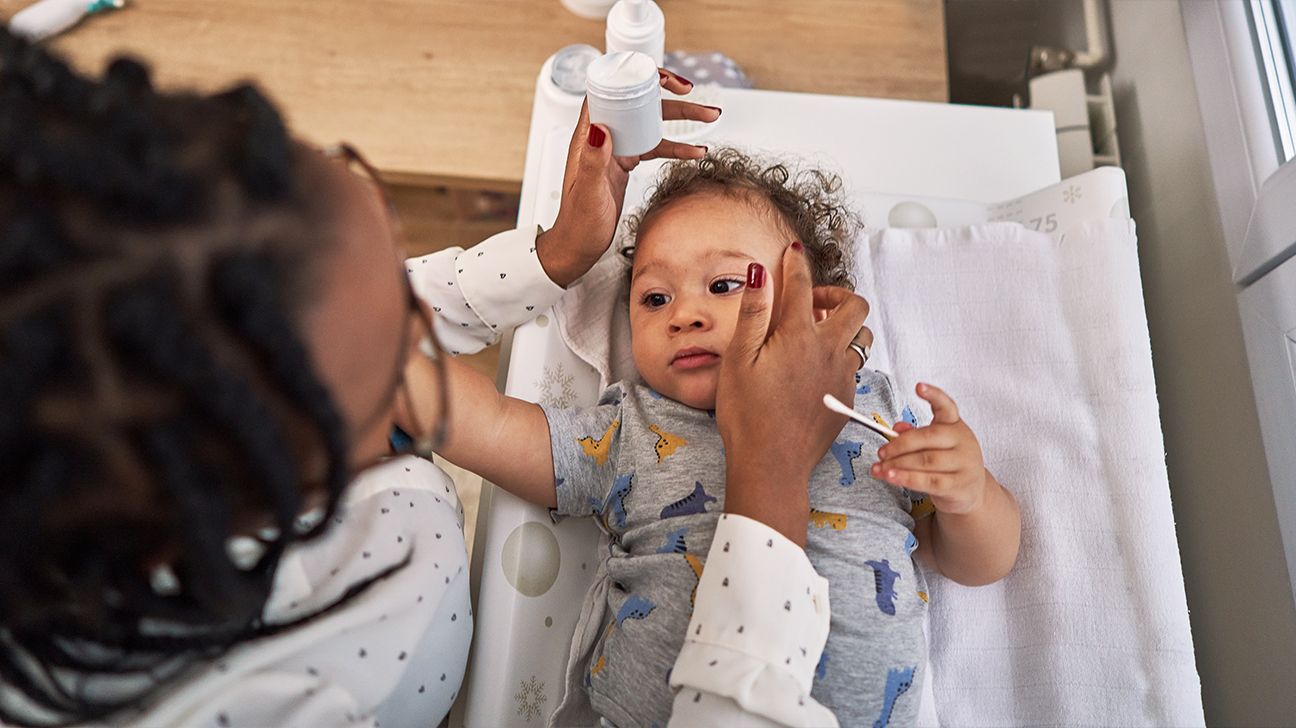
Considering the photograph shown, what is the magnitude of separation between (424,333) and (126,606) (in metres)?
0.20

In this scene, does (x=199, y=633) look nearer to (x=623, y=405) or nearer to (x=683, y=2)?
(x=623, y=405)

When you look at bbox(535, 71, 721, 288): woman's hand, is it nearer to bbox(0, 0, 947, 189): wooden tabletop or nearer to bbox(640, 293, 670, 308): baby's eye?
bbox(640, 293, 670, 308): baby's eye

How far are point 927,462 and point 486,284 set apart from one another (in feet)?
1.59

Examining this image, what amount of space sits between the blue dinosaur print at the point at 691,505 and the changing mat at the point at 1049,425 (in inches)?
8.5

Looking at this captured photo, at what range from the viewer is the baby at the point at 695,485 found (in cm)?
72

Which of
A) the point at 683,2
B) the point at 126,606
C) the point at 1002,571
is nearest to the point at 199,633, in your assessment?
the point at 126,606

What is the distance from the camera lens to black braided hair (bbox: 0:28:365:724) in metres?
0.33

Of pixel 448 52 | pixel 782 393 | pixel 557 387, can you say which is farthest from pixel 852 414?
pixel 448 52

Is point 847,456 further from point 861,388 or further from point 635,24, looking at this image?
point 635,24

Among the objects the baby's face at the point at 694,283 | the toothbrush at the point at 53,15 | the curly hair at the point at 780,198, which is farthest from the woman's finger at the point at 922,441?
the toothbrush at the point at 53,15

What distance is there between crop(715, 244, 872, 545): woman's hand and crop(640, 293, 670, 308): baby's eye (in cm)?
16

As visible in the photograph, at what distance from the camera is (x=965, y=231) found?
103cm

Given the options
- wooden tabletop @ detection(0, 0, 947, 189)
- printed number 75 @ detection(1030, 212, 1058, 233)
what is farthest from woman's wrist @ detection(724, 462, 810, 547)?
wooden tabletop @ detection(0, 0, 947, 189)

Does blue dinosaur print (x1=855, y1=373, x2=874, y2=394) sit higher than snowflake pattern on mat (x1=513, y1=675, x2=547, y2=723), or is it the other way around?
blue dinosaur print (x1=855, y1=373, x2=874, y2=394)
